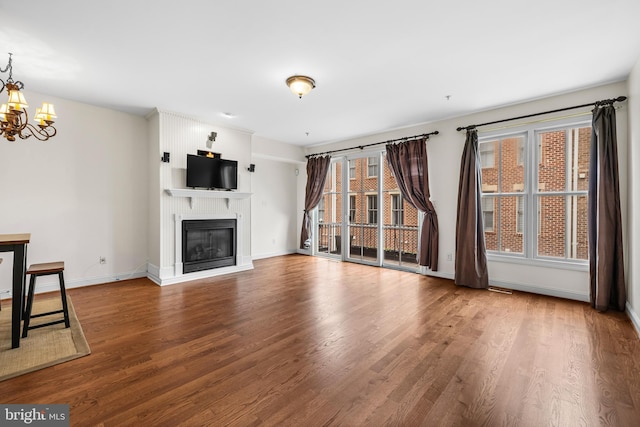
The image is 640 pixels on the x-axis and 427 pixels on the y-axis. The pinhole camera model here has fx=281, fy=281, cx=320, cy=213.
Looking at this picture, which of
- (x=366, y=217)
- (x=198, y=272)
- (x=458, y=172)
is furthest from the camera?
(x=366, y=217)

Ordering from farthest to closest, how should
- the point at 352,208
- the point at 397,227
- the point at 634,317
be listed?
the point at 352,208 → the point at 397,227 → the point at 634,317

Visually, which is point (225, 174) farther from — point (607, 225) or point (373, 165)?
point (607, 225)

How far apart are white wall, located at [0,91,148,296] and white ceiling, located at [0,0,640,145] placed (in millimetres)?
415

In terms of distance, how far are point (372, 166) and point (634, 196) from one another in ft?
12.8

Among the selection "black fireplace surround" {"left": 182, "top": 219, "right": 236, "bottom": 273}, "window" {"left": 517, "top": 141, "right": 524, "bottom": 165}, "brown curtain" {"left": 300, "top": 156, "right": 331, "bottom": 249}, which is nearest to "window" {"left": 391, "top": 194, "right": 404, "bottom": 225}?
"brown curtain" {"left": 300, "top": 156, "right": 331, "bottom": 249}

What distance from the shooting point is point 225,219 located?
5312 mm

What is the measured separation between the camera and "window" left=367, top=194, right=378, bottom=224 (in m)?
6.04

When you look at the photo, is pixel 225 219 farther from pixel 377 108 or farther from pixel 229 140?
pixel 377 108

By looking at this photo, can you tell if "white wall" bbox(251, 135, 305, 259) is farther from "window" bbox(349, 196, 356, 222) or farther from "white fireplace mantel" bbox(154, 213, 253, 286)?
"window" bbox(349, 196, 356, 222)

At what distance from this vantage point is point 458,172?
4.76m

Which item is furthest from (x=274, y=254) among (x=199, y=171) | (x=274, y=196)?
(x=199, y=171)

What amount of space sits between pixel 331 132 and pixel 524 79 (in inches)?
131

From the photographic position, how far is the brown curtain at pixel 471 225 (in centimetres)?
439

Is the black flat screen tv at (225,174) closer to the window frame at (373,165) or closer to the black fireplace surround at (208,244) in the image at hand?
the black fireplace surround at (208,244)
